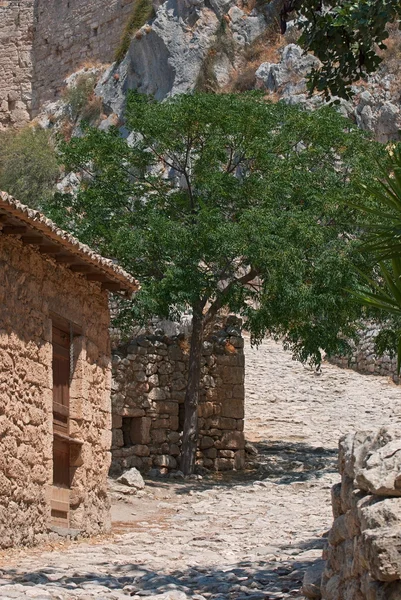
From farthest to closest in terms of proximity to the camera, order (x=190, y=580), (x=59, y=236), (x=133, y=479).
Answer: (x=133, y=479), (x=59, y=236), (x=190, y=580)

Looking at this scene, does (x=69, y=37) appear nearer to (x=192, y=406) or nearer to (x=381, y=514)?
(x=192, y=406)

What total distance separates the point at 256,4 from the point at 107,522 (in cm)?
2761

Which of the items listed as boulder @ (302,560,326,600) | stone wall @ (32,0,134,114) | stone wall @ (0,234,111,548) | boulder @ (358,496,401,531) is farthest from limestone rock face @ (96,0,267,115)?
boulder @ (358,496,401,531)

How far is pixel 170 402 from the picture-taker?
1798 centimetres

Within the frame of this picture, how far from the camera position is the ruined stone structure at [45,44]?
1737 inches

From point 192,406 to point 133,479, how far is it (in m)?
2.35

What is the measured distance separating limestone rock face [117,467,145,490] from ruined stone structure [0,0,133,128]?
30.6m

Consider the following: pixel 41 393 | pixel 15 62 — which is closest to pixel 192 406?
pixel 41 393

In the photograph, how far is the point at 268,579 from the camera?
8188mm

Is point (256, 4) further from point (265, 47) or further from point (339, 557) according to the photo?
point (339, 557)

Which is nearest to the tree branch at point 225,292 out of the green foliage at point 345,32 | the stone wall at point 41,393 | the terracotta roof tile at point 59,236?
the terracotta roof tile at point 59,236

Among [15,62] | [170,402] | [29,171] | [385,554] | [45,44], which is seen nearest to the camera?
[385,554]

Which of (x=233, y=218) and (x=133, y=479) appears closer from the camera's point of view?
(x=133, y=479)

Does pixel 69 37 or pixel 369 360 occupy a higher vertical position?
pixel 69 37
